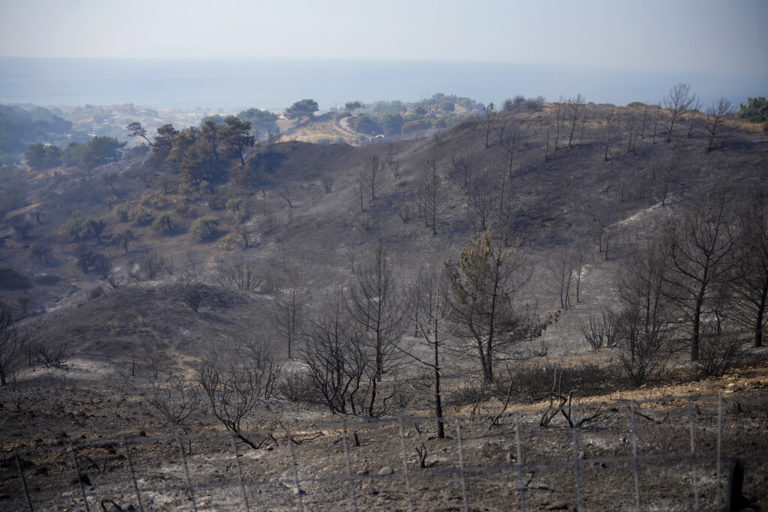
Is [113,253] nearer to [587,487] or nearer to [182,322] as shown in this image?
[182,322]

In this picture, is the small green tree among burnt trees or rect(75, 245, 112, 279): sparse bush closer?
the small green tree among burnt trees

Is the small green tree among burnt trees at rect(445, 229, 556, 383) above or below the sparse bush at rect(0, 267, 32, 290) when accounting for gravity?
above

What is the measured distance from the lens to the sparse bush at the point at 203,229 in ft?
204

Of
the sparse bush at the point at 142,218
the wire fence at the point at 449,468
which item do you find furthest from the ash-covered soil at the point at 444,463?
the sparse bush at the point at 142,218

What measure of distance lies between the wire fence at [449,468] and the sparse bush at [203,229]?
54803 millimetres

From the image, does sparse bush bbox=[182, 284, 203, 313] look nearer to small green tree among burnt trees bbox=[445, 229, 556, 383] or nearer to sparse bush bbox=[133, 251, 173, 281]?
sparse bush bbox=[133, 251, 173, 281]

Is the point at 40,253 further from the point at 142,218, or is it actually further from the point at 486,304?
the point at 486,304

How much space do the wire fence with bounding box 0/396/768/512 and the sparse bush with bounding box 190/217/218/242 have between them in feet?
180

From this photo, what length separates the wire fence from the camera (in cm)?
698

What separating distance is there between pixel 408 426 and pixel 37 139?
231m

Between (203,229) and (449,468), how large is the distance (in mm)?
60667

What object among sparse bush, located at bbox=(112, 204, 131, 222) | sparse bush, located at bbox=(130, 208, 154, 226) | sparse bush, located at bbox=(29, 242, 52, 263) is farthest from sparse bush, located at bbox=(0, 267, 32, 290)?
sparse bush, located at bbox=(112, 204, 131, 222)

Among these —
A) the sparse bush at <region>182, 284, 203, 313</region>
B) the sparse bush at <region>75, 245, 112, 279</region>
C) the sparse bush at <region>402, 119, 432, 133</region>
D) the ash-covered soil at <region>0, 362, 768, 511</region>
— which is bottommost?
the sparse bush at <region>75, 245, 112, 279</region>

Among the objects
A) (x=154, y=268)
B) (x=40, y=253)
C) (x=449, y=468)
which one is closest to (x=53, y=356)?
(x=449, y=468)
